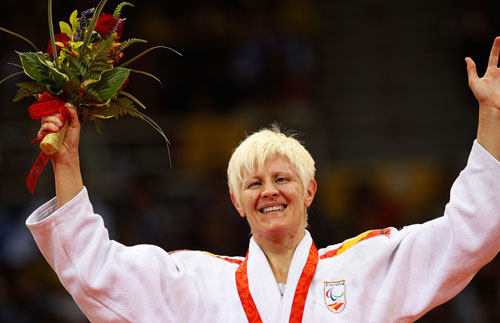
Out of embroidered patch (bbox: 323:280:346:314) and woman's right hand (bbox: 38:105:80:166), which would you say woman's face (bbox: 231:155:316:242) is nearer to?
embroidered patch (bbox: 323:280:346:314)

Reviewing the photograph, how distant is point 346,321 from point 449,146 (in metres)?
5.91

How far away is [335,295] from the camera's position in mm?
3195

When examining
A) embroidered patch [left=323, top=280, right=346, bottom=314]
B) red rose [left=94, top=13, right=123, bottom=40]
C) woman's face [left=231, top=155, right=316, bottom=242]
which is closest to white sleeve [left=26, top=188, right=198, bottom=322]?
woman's face [left=231, top=155, right=316, bottom=242]

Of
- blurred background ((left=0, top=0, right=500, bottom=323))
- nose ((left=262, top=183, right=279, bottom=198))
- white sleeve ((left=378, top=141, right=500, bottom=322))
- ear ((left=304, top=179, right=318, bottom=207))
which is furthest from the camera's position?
blurred background ((left=0, top=0, right=500, bottom=323))

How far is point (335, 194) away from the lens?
8.02m

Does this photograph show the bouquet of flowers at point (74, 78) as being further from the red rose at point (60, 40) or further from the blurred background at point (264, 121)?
the blurred background at point (264, 121)

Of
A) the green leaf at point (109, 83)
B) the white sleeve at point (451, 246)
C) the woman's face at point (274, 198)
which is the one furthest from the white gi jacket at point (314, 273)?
the green leaf at point (109, 83)

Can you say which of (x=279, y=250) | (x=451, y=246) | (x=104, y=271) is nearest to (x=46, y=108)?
(x=104, y=271)

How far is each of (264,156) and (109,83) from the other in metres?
0.67

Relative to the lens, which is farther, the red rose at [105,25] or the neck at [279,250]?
the neck at [279,250]

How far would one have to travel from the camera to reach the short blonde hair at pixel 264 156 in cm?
337

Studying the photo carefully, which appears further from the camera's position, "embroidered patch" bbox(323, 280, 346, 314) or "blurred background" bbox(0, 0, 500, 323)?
"blurred background" bbox(0, 0, 500, 323)

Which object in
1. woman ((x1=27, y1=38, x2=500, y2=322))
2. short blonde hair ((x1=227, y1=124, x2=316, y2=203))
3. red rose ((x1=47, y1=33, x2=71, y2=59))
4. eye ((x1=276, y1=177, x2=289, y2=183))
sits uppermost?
red rose ((x1=47, y1=33, x2=71, y2=59))

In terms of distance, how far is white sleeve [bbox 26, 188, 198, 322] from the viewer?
10.1 feet
